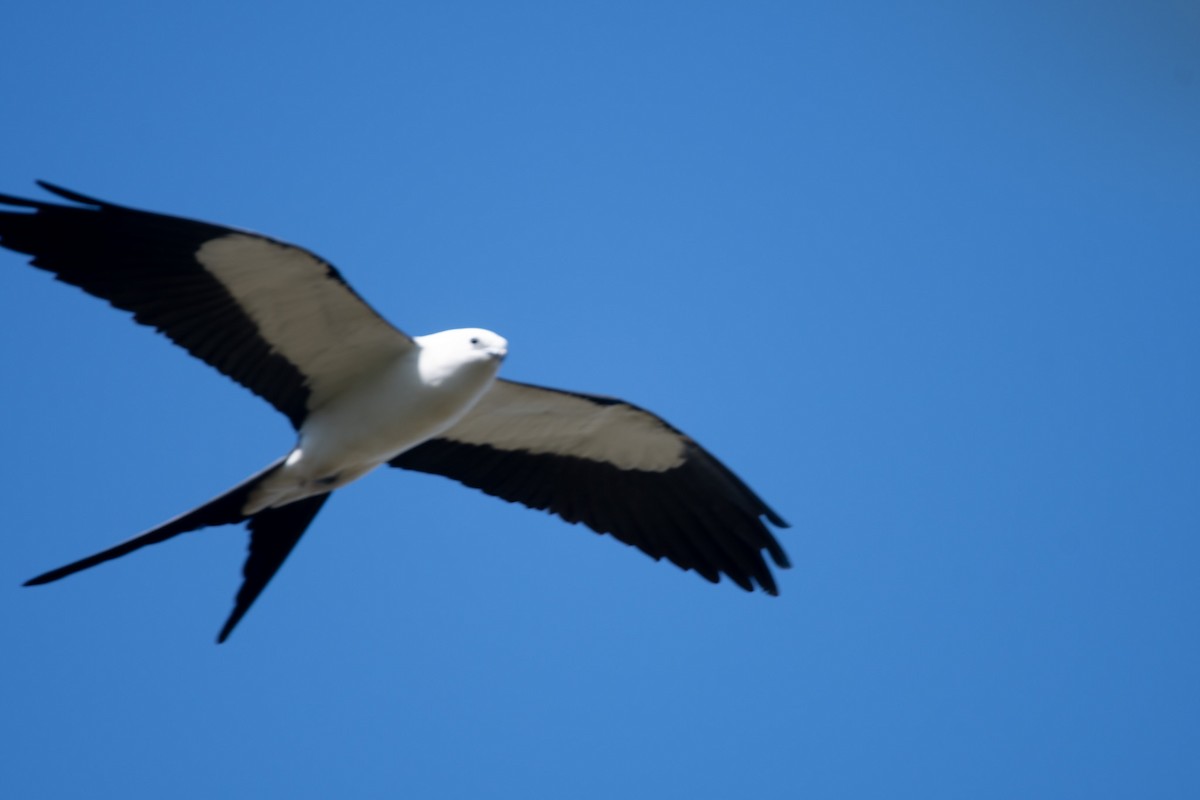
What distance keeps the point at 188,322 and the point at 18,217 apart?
1116mm

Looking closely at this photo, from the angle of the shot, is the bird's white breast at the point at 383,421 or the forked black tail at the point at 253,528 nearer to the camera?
the forked black tail at the point at 253,528

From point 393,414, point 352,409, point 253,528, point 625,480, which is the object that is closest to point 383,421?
point 393,414

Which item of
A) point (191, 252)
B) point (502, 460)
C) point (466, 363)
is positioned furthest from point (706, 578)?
point (191, 252)

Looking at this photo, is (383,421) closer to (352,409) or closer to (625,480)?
(352,409)

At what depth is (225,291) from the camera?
391 inches

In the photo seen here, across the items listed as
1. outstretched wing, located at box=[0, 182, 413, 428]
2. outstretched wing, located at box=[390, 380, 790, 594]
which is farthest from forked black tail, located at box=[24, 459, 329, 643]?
outstretched wing, located at box=[390, 380, 790, 594]

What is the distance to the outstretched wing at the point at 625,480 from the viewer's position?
437 inches

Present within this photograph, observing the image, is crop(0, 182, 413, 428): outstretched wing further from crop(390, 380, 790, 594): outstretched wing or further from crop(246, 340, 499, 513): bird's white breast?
crop(390, 380, 790, 594): outstretched wing

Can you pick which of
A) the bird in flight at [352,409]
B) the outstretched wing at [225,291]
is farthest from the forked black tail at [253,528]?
the outstretched wing at [225,291]

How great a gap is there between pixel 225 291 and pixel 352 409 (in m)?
1.02

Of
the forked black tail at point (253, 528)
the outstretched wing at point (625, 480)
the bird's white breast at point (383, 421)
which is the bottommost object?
the forked black tail at point (253, 528)

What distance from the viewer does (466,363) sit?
9828 mm

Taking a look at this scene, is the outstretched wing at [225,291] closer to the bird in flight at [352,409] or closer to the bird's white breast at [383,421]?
the bird in flight at [352,409]

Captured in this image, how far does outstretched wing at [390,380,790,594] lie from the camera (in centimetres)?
1111
